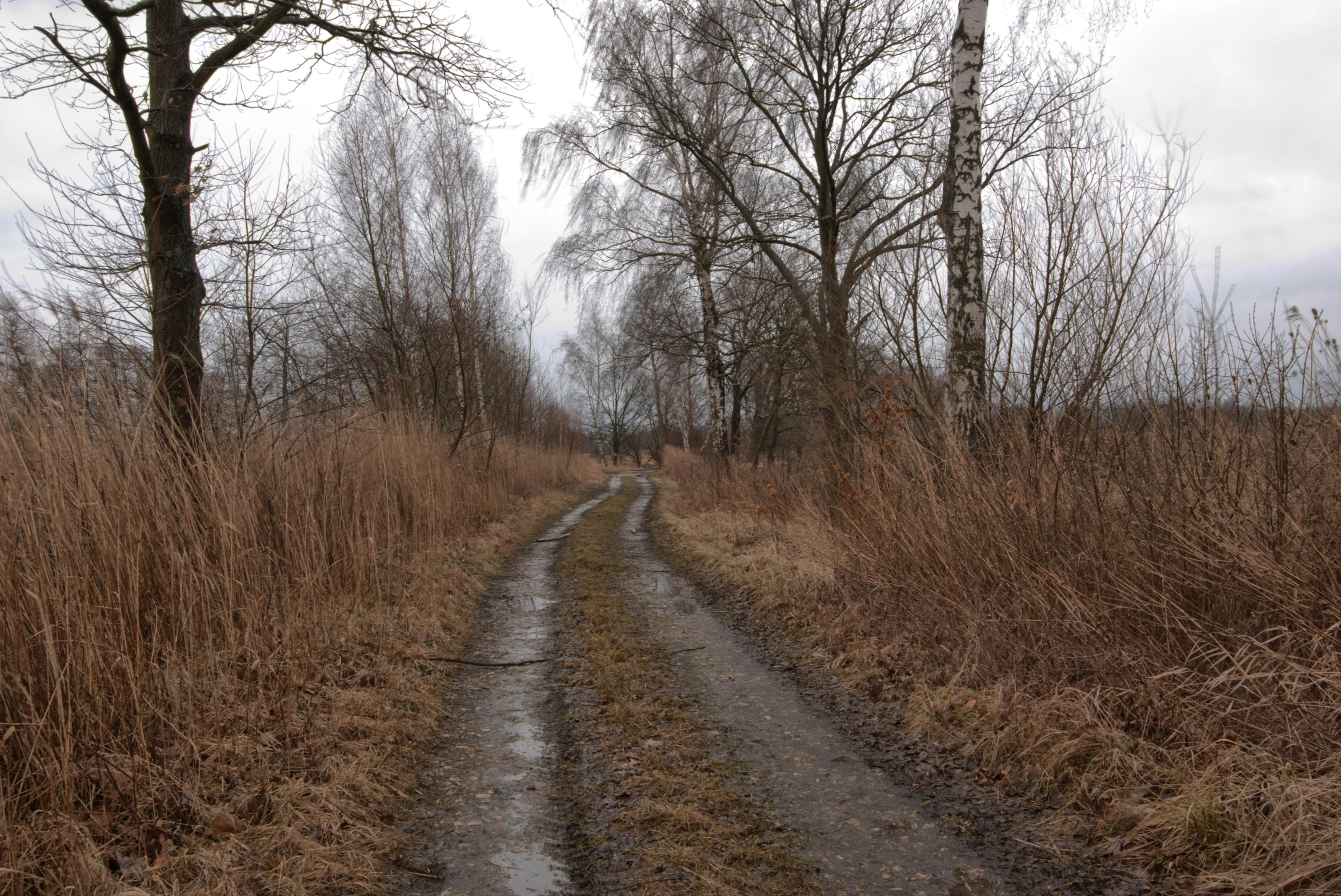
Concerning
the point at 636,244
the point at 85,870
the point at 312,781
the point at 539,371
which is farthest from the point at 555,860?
the point at 539,371

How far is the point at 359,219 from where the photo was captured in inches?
590

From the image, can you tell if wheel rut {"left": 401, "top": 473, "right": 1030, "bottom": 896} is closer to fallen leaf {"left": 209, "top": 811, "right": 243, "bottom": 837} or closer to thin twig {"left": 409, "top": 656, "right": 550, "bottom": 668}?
thin twig {"left": 409, "top": 656, "right": 550, "bottom": 668}

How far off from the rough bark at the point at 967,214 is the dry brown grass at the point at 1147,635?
0.95m

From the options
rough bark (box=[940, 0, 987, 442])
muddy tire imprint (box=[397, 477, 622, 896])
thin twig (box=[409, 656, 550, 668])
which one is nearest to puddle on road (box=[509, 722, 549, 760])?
muddy tire imprint (box=[397, 477, 622, 896])

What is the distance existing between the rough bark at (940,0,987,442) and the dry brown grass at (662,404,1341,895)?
950 millimetres

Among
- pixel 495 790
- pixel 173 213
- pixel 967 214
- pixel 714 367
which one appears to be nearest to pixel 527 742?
pixel 495 790

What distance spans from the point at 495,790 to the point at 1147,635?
3.14 meters

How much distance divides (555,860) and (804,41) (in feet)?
30.4

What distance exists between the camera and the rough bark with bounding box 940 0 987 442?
5.89 m

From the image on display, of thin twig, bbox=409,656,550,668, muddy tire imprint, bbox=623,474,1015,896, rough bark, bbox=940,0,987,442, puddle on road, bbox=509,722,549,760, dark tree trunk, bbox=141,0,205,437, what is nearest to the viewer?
muddy tire imprint, bbox=623,474,1015,896

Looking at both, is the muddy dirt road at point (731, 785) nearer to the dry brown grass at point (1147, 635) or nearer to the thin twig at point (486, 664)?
the thin twig at point (486, 664)

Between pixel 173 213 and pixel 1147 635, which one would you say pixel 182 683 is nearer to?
pixel 173 213

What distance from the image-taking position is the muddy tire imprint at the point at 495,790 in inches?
108

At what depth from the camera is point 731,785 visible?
3406mm
